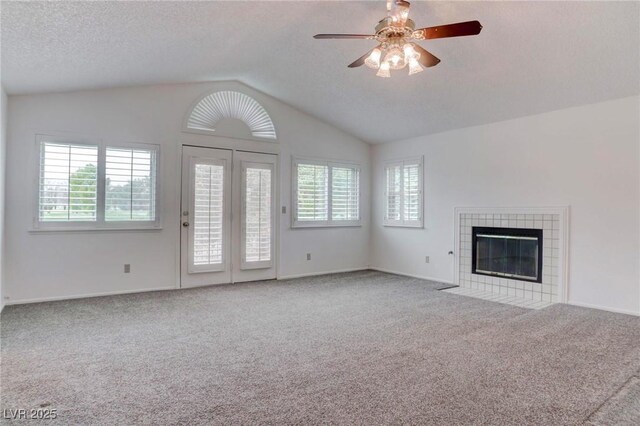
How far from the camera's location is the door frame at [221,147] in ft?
16.8

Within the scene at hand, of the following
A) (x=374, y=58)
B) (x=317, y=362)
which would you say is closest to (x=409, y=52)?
(x=374, y=58)

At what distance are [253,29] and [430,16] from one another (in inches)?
67.6

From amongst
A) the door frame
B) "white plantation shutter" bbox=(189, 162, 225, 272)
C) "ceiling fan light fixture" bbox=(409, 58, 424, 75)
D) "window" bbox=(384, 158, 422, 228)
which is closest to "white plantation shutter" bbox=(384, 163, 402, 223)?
"window" bbox=(384, 158, 422, 228)

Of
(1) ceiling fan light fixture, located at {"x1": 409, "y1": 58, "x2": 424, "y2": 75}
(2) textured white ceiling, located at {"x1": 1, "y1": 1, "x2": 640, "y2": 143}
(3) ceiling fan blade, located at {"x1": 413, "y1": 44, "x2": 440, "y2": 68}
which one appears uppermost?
(2) textured white ceiling, located at {"x1": 1, "y1": 1, "x2": 640, "y2": 143}

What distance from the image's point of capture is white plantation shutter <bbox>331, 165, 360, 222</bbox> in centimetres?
657

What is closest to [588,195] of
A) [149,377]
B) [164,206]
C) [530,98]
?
[530,98]

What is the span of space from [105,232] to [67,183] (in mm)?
723

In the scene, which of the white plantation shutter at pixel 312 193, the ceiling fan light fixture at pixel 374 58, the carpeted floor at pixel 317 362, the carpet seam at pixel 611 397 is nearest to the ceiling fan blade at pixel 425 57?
the ceiling fan light fixture at pixel 374 58

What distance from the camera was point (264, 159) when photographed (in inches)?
229

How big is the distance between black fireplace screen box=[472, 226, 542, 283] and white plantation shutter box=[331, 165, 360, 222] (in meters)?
2.22

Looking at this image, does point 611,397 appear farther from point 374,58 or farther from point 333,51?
point 333,51

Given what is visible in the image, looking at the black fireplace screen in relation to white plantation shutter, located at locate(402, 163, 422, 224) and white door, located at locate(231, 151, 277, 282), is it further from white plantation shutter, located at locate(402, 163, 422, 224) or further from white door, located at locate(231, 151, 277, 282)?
white door, located at locate(231, 151, 277, 282)

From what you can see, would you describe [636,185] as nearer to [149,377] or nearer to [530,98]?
[530,98]

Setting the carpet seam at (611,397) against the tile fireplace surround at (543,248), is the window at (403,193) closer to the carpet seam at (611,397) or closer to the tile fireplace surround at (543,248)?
the tile fireplace surround at (543,248)
